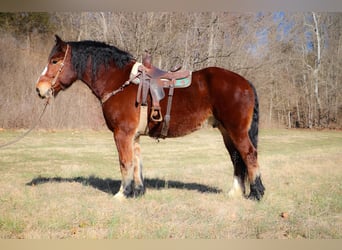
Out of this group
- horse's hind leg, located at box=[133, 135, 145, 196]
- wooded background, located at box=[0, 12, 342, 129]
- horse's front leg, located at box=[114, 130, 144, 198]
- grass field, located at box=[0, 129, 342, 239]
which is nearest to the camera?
grass field, located at box=[0, 129, 342, 239]

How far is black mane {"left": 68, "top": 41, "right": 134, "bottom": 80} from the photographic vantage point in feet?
9.75

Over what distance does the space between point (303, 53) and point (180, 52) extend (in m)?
1.30

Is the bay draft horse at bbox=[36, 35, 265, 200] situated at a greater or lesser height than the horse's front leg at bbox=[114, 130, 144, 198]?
greater

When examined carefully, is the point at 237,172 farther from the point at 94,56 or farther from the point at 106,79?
the point at 94,56

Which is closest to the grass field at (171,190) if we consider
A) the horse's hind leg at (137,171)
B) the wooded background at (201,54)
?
the horse's hind leg at (137,171)

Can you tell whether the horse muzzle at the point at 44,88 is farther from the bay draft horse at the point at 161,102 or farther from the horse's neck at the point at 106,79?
the horse's neck at the point at 106,79

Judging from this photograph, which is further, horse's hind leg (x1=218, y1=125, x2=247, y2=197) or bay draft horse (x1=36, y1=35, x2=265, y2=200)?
horse's hind leg (x1=218, y1=125, x2=247, y2=197)

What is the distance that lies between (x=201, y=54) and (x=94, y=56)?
114cm

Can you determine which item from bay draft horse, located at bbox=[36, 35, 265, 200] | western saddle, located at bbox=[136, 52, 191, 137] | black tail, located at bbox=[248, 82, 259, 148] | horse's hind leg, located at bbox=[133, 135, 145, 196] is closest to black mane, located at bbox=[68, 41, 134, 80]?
bay draft horse, located at bbox=[36, 35, 265, 200]

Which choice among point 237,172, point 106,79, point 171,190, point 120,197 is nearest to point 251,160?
point 237,172

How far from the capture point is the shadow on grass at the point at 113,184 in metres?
3.30

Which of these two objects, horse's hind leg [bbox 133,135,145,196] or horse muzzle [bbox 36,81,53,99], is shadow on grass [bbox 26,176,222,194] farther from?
horse muzzle [bbox 36,81,53,99]

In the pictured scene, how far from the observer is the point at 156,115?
9.45 feet

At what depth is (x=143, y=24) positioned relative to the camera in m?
3.23
